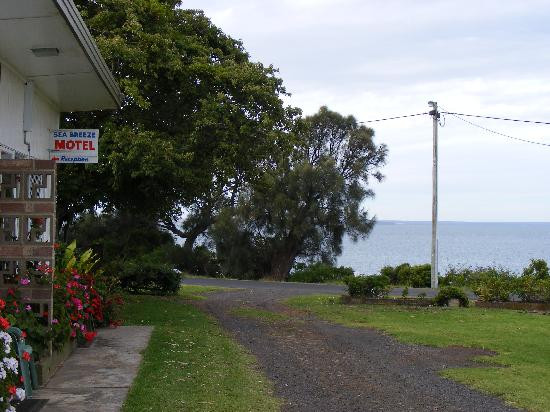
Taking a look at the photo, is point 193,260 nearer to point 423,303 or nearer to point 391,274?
point 391,274

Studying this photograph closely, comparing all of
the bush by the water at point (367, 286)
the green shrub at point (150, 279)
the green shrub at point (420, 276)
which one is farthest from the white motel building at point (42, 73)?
the green shrub at point (420, 276)

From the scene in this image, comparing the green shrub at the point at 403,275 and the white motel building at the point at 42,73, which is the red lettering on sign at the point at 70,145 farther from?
the green shrub at the point at 403,275

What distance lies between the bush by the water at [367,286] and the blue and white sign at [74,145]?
9.86m

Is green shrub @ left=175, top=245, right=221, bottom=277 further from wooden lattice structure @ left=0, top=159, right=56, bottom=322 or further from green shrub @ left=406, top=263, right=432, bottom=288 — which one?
wooden lattice structure @ left=0, top=159, right=56, bottom=322

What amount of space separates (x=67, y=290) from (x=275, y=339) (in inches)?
171

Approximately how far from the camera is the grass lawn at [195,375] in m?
7.00

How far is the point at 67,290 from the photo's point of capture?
856 centimetres

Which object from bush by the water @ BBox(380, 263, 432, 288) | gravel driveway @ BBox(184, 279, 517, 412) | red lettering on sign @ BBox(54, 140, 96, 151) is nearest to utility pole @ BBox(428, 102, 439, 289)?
bush by the water @ BBox(380, 263, 432, 288)

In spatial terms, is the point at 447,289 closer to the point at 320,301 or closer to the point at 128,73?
the point at 320,301

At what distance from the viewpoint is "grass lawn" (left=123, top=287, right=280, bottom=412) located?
7.00 metres

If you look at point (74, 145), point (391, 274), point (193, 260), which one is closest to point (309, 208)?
point (391, 274)

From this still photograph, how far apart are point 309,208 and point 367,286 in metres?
14.5

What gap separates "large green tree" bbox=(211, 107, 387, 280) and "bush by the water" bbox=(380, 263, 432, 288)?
3602 mm

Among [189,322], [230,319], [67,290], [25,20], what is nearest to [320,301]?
[230,319]
